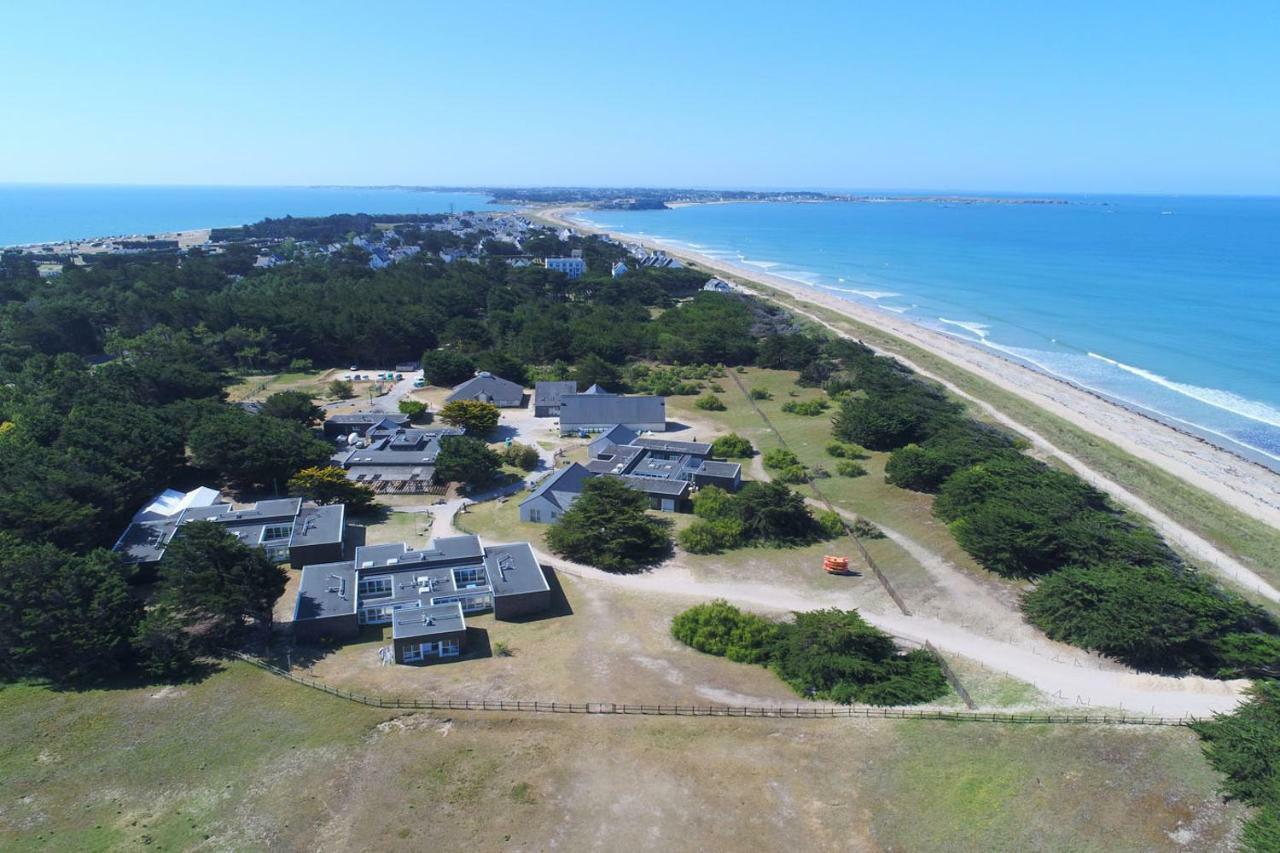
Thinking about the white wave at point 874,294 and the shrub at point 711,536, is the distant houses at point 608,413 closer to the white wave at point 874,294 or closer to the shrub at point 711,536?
the shrub at point 711,536

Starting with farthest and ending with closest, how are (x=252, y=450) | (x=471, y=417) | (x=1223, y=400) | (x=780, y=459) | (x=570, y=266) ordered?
1. (x=570, y=266)
2. (x=1223, y=400)
3. (x=471, y=417)
4. (x=780, y=459)
5. (x=252, y=450)

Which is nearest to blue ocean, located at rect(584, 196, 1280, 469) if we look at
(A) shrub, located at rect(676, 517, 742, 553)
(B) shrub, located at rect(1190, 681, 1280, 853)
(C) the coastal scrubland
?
(B) shrub, located at rect(1190, 681, 1280, 853)

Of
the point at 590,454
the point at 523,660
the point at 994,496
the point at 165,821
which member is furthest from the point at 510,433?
the point at 165,821

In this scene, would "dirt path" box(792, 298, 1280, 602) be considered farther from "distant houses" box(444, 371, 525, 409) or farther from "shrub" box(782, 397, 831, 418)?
"distant houses" box(444, 371, 525, 409)

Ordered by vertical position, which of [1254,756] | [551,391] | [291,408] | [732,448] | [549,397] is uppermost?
[291,408]

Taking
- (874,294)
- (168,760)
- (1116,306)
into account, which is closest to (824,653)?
(168,760)

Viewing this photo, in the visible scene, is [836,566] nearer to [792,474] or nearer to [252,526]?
[792,474]

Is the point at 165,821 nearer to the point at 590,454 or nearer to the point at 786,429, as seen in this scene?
the point at 590,454
